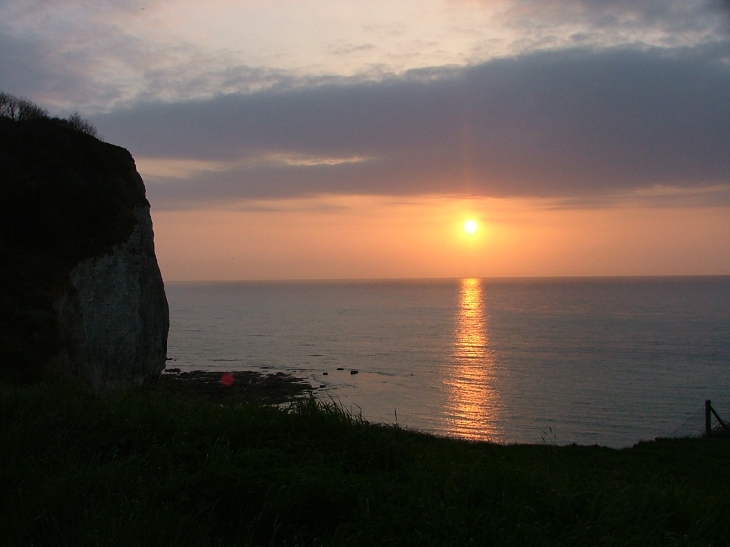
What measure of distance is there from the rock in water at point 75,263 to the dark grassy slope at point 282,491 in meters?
13.0

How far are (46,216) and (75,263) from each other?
8.21ft

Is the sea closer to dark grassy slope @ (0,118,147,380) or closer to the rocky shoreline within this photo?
the rocky shoreline

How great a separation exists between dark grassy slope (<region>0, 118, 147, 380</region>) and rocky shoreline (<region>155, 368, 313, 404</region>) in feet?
47.9

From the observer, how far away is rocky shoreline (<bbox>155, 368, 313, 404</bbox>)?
40250mm

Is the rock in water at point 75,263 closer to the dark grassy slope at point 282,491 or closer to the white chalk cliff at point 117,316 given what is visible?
the white chalk cliff at point 117,316

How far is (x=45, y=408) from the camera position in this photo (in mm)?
7492

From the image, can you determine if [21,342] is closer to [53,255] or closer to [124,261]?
[53,255]

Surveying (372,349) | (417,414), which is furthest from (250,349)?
(417,414)

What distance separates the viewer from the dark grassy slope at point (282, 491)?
495 cm

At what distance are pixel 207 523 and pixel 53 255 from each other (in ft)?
71.0

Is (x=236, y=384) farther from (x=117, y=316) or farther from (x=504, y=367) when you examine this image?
(x=504, y=367)

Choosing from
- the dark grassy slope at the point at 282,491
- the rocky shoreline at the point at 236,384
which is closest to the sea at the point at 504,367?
the dark grassy slope at the point at 282,491

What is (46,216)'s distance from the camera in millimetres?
24438

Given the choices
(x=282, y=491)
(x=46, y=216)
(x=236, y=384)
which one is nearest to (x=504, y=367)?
(x=236, y=384)
